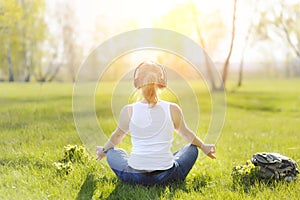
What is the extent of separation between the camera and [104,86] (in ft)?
13.0

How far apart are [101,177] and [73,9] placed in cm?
857

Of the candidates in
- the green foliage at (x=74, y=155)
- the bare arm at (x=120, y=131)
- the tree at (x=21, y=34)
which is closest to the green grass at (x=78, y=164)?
the green foliage at (x=74, y=155)

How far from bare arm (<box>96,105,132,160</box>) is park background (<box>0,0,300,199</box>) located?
0.25m

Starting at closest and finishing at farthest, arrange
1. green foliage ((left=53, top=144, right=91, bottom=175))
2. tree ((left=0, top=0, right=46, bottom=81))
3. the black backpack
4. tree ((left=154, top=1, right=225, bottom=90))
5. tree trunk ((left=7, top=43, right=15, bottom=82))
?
the black backpack, green foliage ((left=53, top=144, right=91, bottom=175)), tree ((left=0, top=0, right=46, bottom=81)), tree trunk ((left=7, top=43, right=15, bottom=82)), tree ((left=154, top=1, right=225, bottom=90))

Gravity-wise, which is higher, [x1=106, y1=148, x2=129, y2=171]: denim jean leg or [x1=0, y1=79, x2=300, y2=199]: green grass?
[x1=106, y1=148, x2=129, y2=171]: denim jean leg

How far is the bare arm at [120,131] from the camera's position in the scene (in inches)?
119

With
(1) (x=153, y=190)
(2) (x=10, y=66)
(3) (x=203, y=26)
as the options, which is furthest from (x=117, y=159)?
(3) (x=203, y=26)

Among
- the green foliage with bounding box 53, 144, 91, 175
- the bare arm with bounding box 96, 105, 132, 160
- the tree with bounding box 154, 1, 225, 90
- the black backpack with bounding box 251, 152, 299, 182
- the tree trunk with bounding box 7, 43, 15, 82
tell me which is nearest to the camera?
the bare arm with bounding box 96, 105, 132, 160

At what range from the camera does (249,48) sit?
2031 cm

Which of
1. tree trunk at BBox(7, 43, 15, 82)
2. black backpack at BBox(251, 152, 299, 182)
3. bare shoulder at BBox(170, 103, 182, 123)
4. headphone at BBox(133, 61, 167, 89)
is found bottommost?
tree trunk at BBox(7, 43, 15, 82)

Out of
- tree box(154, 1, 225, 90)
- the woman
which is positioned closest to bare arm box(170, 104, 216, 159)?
the woman

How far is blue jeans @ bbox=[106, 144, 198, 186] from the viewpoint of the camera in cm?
311

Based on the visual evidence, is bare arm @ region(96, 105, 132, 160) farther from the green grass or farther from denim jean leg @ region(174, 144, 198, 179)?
denim jean leg @ region(174, 144, 198, 179)

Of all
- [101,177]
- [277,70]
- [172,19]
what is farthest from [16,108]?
[277,70]
